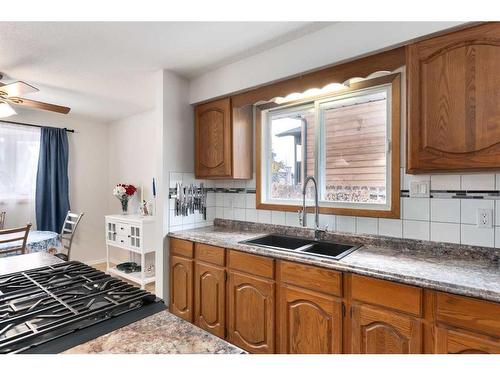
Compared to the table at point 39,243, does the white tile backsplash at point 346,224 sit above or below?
above

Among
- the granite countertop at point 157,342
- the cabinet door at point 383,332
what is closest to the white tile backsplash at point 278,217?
the cabinet door at point 383,332

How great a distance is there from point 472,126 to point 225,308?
187cm

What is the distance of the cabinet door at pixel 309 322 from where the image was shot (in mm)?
1537

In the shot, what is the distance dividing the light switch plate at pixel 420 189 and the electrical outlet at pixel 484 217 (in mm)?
262

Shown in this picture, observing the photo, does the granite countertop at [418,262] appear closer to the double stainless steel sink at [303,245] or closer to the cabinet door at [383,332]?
the double stainless steel sink at [303,245]

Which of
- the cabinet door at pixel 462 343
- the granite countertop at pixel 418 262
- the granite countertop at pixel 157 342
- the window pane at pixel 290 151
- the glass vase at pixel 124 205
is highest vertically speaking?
the window pane at pixel 290 151

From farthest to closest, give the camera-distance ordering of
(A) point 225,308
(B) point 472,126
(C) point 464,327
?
(A) point 225,308
(B) point 472,126
(C) point 464,327

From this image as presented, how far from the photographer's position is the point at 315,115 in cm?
228

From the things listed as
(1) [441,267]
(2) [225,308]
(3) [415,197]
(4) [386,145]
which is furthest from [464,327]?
(2) [225,308]

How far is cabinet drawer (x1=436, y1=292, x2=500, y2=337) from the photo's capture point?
1122 millimetres

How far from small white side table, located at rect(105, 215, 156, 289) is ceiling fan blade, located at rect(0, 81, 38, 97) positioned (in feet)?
5.41

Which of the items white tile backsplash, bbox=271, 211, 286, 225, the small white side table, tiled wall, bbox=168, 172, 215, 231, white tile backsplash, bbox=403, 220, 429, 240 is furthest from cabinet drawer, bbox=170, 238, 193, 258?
white tile backsplash, bbox=403, 220, 429, 240

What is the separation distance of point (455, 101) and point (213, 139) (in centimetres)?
179
